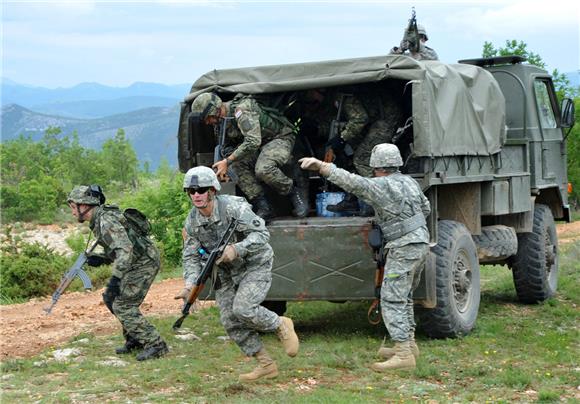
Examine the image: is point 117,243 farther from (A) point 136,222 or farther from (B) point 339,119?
(B) point 339,119

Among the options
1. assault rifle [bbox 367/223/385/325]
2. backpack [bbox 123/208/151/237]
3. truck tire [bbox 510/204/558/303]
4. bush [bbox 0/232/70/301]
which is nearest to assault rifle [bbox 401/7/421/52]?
truck tire [bbox 510/204/558/303]

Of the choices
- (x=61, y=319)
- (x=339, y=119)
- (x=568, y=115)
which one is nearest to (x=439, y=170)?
(x=339, y=119)

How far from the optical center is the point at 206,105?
9.57 metres

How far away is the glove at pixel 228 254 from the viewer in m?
7.47

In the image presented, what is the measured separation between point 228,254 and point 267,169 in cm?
220

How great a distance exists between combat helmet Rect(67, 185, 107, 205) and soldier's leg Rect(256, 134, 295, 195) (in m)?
1.54

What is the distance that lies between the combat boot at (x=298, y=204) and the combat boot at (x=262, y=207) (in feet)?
0.94

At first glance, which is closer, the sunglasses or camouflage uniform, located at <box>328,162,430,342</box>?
the sunglasses

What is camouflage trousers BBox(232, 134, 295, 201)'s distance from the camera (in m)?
9.58

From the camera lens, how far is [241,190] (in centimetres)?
985

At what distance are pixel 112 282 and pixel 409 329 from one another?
249 cm

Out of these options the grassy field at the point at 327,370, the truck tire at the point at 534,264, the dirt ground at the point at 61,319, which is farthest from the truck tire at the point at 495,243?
the dirt ground at the point at 61,319

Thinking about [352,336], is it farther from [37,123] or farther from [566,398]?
[37,123]

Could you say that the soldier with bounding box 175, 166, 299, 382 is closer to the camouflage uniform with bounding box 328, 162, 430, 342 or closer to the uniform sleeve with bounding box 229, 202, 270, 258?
the uniform sleeve with bounding box 229, 202, 270, 258
